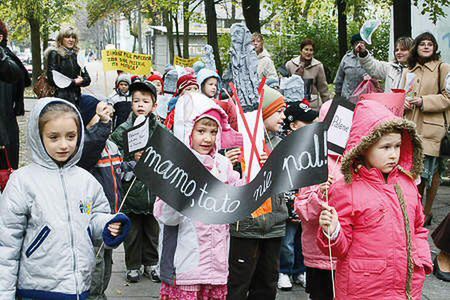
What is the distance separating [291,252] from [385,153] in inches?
89.2

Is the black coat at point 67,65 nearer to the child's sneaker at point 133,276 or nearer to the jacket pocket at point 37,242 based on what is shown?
the child's sneaker at point 133,276

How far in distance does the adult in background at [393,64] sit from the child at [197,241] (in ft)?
14.1

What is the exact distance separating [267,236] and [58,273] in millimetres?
1597

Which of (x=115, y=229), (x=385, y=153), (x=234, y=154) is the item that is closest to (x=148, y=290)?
(x=234, y=154)

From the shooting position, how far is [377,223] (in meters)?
3.76

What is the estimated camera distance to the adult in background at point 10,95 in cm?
627

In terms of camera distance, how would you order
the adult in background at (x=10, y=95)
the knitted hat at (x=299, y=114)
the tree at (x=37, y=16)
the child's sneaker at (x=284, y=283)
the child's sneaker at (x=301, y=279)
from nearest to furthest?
the knitted hat at (x=299, y=114) < the child's sneaker at (x=284, y=283) < the child's sneaker at (x=301, y=279) < the adult in background at (x=10, y=95) < the tree at (x=37, y=16)

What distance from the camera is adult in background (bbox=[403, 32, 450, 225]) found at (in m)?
7.55

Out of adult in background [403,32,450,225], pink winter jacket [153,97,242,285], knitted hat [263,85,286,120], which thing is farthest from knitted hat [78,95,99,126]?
adult in background [403,32,450,225]

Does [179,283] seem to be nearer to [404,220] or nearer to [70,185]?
[70,185]

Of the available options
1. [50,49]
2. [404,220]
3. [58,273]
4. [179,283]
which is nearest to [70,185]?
[58,273]

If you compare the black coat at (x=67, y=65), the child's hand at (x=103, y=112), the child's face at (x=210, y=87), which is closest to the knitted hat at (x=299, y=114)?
the child's hand at (x=103, y=112)

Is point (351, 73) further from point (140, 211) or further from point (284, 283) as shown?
point (140, 211)

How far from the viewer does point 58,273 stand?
362 centimetres
